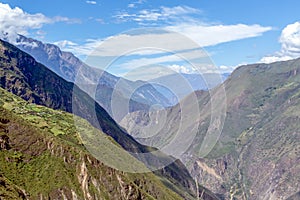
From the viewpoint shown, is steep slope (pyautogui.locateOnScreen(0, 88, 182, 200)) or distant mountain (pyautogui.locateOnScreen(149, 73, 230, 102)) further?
steep slope (pyautogui.locateOnScreen(0, 88, 182, 200))

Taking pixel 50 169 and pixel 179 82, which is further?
pixel 50 169

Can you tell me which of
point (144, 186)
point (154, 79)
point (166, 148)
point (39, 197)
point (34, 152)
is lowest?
point (144, 186)

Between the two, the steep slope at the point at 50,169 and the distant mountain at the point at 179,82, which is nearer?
the distant mountain at the point at 179,82

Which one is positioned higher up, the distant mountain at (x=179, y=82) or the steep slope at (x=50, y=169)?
the distant mountain at (x=179, y=82)

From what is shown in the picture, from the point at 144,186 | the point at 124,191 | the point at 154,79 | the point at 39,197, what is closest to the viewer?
the point at 154,79

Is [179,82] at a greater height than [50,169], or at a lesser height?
greater

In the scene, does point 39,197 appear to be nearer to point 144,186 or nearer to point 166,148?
point 144,186

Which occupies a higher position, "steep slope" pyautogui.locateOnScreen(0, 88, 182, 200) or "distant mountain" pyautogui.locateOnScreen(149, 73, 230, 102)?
"distant mountain" pyautogui.locateOnScreen(149, 73, 230, 102)

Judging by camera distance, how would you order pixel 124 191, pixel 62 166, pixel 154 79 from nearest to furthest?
pixel 154 79 < pixel 62 166 < pixel 124 191

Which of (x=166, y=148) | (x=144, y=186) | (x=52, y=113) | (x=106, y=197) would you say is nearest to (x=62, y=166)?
(x=106, y=197)

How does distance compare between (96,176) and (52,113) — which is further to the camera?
(52,113)

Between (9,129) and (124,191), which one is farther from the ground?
(9,129)
